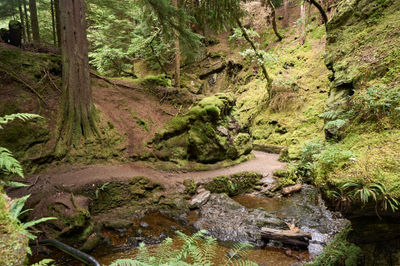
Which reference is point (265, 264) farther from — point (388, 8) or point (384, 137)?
point (388, 8)

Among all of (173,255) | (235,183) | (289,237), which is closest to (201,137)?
(235,183)

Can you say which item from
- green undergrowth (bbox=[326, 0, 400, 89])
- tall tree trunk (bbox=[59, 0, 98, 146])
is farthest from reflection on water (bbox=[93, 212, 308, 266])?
tall tree trunk (bbox=[59, 0, 98, 146])

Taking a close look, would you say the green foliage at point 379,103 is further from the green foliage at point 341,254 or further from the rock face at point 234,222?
the rock face at point 234,222

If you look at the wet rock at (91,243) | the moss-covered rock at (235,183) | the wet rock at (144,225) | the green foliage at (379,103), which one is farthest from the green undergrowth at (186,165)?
the green foliage at (379,103)

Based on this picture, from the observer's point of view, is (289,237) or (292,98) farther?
(292,98)

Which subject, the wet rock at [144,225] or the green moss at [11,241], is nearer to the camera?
the green moss at [11,241]

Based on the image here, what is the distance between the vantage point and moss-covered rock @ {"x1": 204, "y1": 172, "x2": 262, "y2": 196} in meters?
7.97

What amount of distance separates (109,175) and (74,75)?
3605 mm

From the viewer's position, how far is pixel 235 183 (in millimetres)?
8375

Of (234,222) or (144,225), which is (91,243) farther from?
(234,222)

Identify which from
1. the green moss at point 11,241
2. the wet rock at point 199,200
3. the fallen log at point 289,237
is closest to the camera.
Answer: the green moss at point 11,241

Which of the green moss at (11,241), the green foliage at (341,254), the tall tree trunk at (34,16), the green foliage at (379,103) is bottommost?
the green foliage at (341,254)

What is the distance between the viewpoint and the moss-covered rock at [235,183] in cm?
797

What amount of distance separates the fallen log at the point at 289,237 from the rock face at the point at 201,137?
15.0ft
